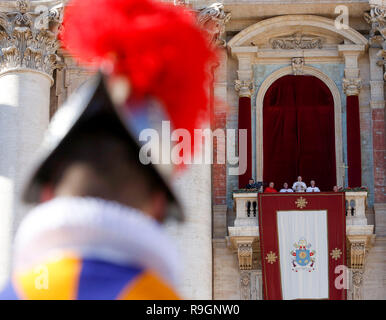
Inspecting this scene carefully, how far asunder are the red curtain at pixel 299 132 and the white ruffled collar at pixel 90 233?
17.4 m

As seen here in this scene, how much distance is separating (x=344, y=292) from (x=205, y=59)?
1610cm

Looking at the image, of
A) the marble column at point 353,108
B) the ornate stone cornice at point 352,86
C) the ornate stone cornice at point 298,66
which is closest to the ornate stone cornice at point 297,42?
the ornate stone cornice at point 298,66

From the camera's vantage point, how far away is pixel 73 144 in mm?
2951

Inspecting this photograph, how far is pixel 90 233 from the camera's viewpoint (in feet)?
9.33

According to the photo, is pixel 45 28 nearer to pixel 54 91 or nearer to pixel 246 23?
pixel 54 91

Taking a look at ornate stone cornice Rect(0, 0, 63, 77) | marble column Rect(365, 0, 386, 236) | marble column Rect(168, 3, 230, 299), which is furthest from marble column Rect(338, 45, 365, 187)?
ornate stone cornice Rect(0, 0, 63, 77)

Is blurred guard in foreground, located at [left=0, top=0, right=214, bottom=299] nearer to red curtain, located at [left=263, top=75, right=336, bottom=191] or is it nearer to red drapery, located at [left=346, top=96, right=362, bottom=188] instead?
red drapery, located at [left=346, top=96, right=362, bottom=188]

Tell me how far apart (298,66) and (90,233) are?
1839 centimetres

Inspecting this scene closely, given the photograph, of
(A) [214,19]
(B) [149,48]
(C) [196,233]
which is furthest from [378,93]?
(B) [149,48]

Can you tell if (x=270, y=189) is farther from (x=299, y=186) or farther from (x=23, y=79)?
(x=23, y=79)

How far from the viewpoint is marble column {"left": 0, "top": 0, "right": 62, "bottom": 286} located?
19.3 m

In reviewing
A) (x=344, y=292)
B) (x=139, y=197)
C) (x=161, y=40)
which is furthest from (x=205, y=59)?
(x=344, y=292)

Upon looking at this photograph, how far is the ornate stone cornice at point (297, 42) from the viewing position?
69.1ft
